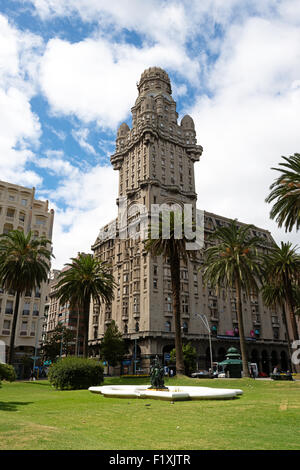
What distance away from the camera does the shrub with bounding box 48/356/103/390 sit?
93.0 feet

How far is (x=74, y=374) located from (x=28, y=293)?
3253 cm

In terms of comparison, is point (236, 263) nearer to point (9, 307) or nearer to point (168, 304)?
point (168, 304)

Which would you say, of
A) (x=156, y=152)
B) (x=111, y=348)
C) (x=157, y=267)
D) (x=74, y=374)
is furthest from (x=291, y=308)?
(x=156, y=152)

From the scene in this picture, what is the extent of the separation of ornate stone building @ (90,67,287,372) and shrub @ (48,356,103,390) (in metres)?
38.3

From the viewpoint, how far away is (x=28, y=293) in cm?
5797

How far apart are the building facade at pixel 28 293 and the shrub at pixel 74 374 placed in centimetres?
3111

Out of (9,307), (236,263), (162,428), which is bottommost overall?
(162,428)

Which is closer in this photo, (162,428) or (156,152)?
(162,428)

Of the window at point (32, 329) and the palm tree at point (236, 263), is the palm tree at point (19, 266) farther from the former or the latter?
the palm tree at point (236, 263)

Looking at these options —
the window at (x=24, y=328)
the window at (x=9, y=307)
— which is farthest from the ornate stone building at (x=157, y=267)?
the window at (x=9, y=307)

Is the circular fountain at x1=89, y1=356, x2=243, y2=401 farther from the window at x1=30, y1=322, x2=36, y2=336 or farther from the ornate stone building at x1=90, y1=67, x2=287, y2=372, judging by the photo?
the ornate stone building at x1=90, y1=67, x2=287, y2=372
